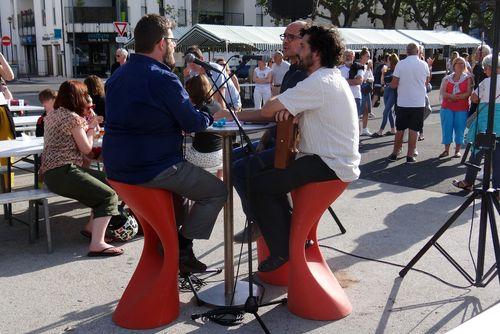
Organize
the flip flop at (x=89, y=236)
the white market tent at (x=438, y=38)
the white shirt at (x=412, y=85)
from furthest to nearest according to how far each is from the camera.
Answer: the white market tent at (x=438, y=38), the white shirt at (x=412, y=85), the flip flop at (x=89, y=236)

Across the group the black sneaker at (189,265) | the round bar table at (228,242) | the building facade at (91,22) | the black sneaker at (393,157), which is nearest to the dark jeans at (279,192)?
the round bar table at (228,242)

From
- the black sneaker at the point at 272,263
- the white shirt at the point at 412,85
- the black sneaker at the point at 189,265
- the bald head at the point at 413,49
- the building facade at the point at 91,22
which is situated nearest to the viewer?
the black sneaker at the point at 272,263

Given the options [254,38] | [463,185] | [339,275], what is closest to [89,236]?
[339,275]

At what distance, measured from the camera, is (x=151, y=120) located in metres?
3.30

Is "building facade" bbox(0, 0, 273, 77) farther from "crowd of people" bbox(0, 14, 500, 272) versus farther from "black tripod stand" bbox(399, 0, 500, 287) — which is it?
"black tripod stand" bbox(399, 0, 500, 287)

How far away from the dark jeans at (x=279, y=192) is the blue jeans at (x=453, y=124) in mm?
6041

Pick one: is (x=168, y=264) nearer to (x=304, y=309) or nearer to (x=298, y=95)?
(x=304, y=309)

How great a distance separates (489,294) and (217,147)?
2806mm

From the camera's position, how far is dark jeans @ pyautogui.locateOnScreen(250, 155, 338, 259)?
3.51 metres

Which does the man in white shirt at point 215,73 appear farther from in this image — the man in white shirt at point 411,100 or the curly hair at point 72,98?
the man in white shirt at point 411,100

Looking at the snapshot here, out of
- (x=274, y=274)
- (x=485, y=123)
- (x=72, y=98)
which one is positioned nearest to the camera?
(x=274, y=274)

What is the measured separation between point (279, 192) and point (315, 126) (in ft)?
1.64

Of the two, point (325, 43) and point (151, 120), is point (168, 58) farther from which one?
point (325, 43)

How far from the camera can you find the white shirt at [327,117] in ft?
11.1
